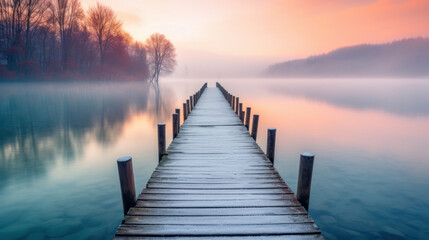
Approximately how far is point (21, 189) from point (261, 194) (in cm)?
757

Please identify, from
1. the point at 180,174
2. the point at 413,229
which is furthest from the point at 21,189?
the point at 413,229

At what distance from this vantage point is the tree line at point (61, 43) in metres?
38.7

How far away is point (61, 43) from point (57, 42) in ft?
11.0

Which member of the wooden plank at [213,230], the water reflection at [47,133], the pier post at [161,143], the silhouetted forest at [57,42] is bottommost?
the water reflection at [47,133]

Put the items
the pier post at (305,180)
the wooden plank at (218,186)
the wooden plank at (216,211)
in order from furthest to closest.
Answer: the wooden plank at (218,186) → the pier post at (305,180) → the wooden plank at (216,211)

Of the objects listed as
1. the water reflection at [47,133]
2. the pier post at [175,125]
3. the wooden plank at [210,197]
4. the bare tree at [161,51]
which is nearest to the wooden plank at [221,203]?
the wooden plank at [210,197]

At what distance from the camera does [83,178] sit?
8.35 meters

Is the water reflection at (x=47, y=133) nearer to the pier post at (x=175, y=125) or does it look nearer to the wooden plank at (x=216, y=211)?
the pier post at (x=175, y=125)

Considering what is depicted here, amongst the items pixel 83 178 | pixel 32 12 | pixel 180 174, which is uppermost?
pixel 32 12

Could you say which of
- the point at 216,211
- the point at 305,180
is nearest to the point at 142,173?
the point at 216,211

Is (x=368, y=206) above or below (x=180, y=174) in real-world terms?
below

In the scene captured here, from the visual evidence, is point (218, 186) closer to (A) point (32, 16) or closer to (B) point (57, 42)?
(A) point (32, 16)

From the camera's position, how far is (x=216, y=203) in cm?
415

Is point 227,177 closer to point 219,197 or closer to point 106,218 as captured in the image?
point 219,197
